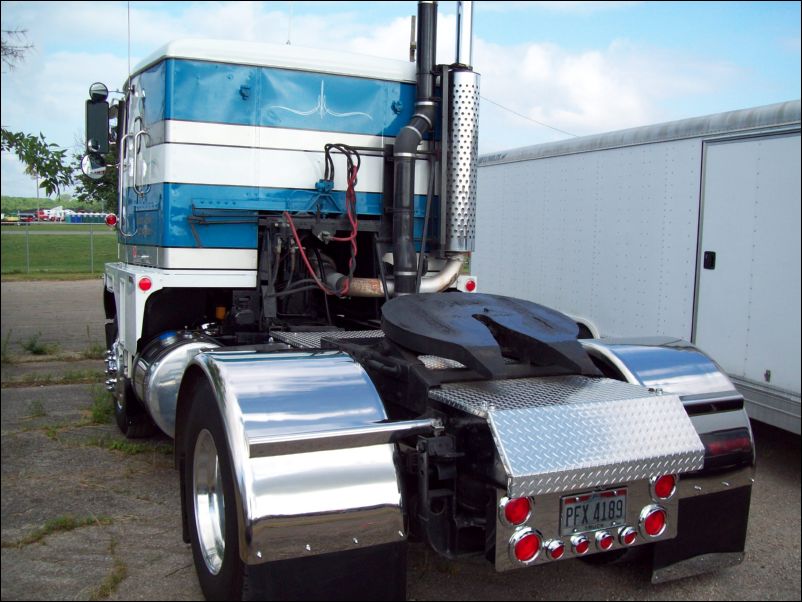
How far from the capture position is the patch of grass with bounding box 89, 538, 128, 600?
3380mm

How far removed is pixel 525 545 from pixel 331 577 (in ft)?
2.41

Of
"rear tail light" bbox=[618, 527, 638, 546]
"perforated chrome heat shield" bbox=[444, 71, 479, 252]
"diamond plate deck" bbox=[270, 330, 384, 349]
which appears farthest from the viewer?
"perforated chrome heat shield" bbox=[444, 71, 479, 252]

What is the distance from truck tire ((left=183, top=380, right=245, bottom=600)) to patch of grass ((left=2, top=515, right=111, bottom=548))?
0.92m

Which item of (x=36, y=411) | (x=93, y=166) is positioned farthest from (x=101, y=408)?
(x=93, y=166)

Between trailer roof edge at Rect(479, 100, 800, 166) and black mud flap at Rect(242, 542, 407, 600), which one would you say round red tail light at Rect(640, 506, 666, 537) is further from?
trailer roof edge at Rect(479, 100, 800, 166)

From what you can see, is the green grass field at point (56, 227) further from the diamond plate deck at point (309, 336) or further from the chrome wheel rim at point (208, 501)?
the diamond plate deck at point (309, 336)

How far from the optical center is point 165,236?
5.15m

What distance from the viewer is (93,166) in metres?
6.45

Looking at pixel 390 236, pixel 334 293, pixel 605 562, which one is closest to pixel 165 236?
pixel 334 293

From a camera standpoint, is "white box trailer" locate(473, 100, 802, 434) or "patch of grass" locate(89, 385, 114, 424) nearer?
"white box trailer" locate(473, 100, 802, 434)

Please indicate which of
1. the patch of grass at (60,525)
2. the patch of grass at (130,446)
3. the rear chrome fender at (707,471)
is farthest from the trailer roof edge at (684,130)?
the patch of grass at (60,525)

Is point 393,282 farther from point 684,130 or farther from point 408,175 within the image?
point 684,130

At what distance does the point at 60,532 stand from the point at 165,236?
6.58 ft

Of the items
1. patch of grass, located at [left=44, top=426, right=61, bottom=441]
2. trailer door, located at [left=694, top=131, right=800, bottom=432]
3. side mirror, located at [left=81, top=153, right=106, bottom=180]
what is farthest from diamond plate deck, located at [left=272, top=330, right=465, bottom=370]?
trailer door, located at [left=694, top=131, right=800, bottom=432]
